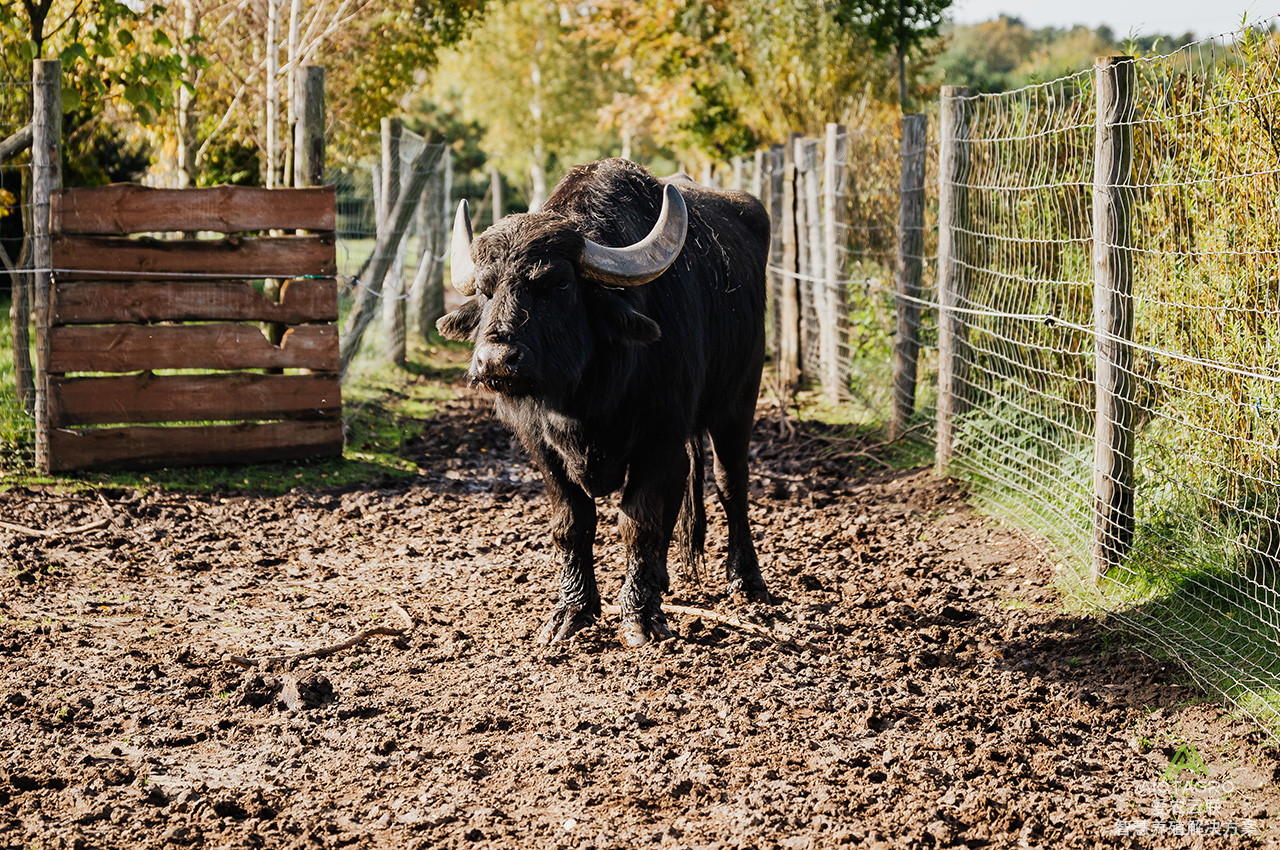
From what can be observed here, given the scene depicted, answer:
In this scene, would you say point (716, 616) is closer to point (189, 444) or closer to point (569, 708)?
point (569, 708)

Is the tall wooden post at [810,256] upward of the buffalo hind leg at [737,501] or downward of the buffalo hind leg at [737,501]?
upward

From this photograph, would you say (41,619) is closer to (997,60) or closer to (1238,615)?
(1238,615)

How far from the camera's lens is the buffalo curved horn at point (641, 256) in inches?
174

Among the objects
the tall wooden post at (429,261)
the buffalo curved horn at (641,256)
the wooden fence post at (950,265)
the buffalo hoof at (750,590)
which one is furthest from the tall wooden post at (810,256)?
the buffalo curved horn at (641,256)

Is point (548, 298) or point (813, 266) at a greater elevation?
point (813, 266)

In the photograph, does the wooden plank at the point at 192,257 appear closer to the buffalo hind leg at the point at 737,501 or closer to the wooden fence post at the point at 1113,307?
the buffalo hind leg at the point at 737,501

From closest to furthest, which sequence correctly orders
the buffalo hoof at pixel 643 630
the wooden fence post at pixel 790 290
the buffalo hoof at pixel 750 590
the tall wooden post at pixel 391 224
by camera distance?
1. the buffalo hoof at pixel 643 630
2. the buffalo hoof at pixel 750 590
3. the tall wooden post at pixel 391 224
4. the wooden fence post at pixel 790 290

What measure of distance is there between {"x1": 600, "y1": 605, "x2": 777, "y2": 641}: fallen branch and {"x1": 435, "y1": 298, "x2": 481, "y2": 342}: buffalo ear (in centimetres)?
134

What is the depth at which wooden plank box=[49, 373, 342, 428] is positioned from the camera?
7500 millimetres

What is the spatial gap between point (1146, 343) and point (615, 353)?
102 inches

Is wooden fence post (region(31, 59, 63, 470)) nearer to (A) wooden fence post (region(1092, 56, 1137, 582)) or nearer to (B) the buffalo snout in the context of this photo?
(B) the buffalo snout

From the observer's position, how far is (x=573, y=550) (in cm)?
501

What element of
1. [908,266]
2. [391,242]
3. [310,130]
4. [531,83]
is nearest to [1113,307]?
[908,266]

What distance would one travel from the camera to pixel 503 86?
1731 inches
